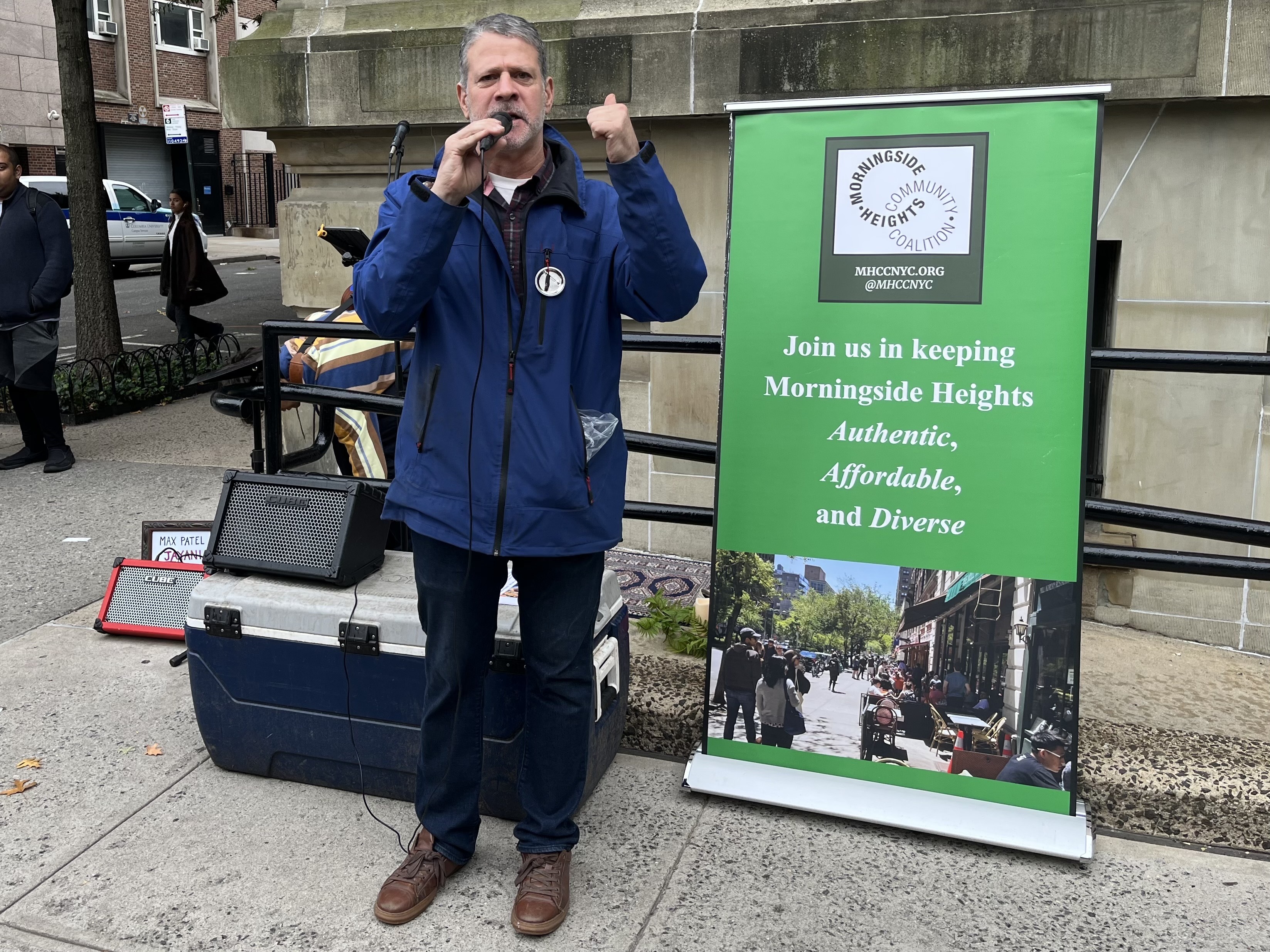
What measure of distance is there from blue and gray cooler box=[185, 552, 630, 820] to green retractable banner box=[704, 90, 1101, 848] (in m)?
0.54

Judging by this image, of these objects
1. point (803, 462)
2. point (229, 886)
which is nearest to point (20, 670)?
point (229, 886)

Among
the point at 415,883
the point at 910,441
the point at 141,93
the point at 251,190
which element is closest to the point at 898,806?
the point at 910,441

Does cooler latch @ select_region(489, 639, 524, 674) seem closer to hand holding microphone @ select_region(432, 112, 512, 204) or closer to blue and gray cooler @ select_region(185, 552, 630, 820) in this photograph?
blue and gray cooler @ select_region(185, 552, 630, 820)

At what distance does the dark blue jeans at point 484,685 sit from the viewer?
8.80 feet

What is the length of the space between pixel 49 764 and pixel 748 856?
2.14 meters

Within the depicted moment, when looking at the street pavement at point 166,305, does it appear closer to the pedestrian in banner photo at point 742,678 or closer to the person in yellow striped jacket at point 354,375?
the person in yellow striped jacket at point 354,375

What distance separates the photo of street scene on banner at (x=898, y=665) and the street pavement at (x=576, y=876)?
0.09 m

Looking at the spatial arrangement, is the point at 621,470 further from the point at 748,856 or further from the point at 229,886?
the point at 229,886

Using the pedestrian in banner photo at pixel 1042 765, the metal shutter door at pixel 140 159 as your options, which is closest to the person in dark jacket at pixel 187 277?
the pedestrian in banner photo at pixel 1042 765

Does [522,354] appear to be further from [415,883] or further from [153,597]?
[153,597]

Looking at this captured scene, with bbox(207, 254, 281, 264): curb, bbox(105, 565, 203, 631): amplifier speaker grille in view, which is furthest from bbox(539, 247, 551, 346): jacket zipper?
bbox(207, 254, 281, 264): curb

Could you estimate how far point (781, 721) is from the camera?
321 centimetres

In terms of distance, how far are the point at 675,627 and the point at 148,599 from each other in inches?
81.5

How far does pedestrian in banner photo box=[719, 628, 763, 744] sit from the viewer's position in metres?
3.23
